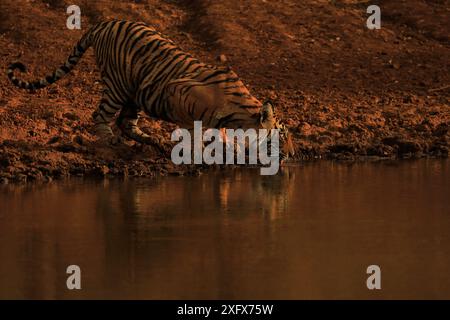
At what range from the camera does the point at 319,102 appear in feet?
50.2

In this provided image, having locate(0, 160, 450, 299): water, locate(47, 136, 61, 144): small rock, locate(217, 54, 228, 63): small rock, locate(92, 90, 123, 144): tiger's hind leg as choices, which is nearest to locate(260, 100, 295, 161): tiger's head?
locate(0, 160, 450, 299): water

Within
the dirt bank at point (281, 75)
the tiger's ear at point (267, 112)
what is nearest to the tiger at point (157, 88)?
the tiger's ear at point (267, 112)

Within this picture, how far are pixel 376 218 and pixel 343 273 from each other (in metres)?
1.80

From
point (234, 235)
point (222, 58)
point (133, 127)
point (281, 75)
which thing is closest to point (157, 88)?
point (133, 127)

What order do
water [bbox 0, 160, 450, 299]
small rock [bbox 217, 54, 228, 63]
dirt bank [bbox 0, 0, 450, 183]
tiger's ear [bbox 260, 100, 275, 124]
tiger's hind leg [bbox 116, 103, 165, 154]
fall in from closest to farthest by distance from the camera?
water [bbox 0, 160, 450, 299] < tiger's ear [bbox 260, 100, 275, 124] < dirt bank [bbox 0, 0, 450, 183] < tiger's hind leg [bbox 116, 103, 165, 154] < small rock [bbox 217, 54, 228, 63]

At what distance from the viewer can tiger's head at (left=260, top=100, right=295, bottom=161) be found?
40.0ft

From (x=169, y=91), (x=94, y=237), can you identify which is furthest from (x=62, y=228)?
(x=169, y=91)

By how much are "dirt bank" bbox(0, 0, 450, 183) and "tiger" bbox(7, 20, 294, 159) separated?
0.33m

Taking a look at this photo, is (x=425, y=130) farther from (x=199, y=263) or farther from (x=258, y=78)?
(x=199, y=263)

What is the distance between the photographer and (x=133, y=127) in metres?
13.1

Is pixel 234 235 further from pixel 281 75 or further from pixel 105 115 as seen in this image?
pixel 281 75

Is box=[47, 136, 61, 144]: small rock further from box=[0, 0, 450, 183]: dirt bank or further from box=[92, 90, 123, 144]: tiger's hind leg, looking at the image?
box=[92, 90, 123, 144]: tiger's hind leg

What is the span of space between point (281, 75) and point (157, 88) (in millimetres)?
3751
